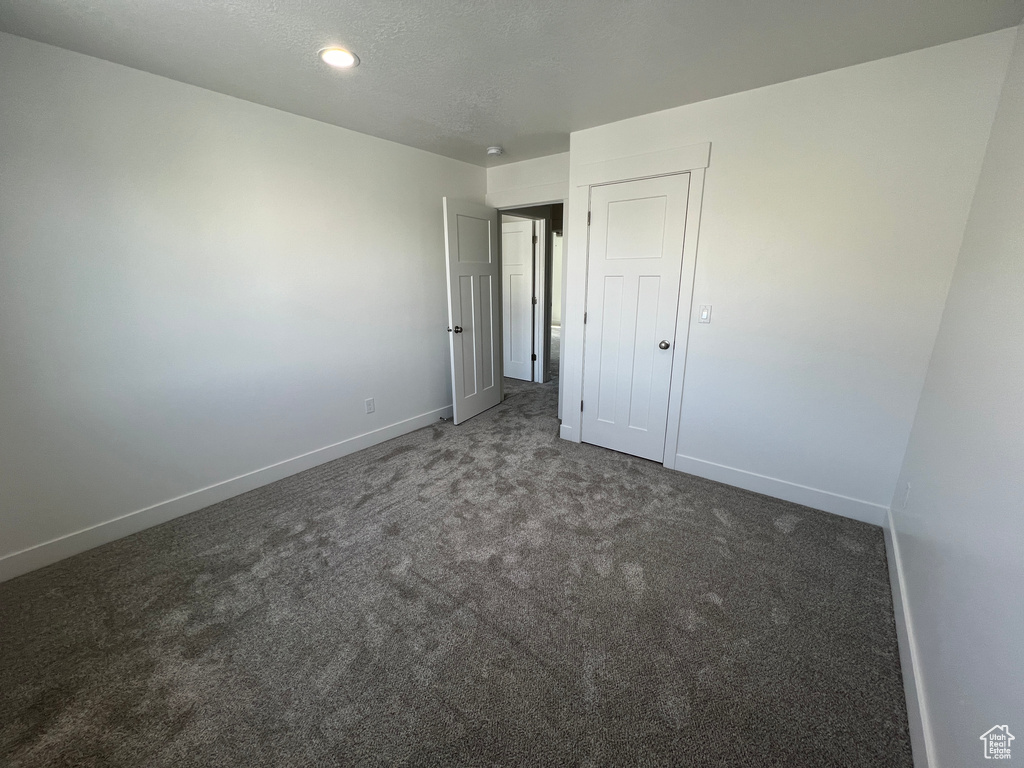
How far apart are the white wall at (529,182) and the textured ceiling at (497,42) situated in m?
0.97

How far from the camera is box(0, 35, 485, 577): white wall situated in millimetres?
1878

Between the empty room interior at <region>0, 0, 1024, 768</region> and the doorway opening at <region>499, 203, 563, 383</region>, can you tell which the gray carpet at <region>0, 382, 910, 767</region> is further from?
the doorway opening at <region>499, 203, 563, 383</region>

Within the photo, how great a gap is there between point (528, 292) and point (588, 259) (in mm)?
2120

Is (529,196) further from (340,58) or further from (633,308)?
(340,58)

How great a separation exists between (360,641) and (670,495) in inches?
76.8

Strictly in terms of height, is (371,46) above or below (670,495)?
above

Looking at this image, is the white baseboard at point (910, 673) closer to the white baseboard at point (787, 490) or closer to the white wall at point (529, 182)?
the white baseboard at point (787, 490)

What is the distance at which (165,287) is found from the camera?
7.33 ft

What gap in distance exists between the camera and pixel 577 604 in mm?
1788

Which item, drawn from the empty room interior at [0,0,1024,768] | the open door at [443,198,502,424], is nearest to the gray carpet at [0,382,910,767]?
the empty room interior at [0,0,1024,768]

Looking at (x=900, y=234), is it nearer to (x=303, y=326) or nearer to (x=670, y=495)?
(x=670, y=495)

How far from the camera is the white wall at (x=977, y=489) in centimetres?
99

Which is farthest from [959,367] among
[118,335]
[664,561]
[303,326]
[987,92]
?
[118,335]

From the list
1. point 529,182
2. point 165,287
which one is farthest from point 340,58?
point 529,182
